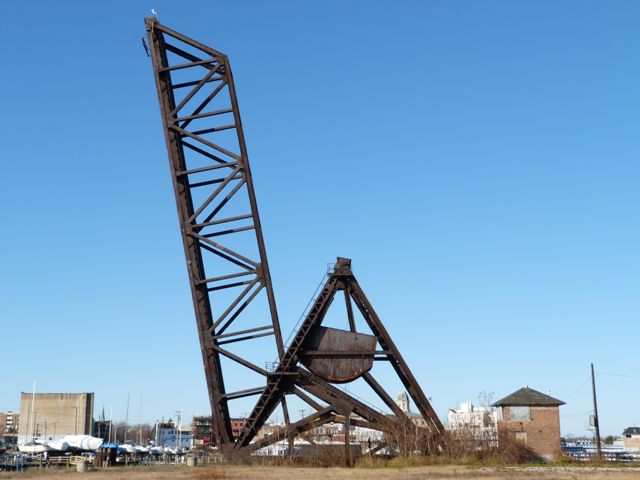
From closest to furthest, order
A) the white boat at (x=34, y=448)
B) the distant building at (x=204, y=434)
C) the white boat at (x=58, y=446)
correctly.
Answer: the distant building at (x=204, y=434) < the white boat at (x=34, y=448) < the white boat at (x=58, y=446)

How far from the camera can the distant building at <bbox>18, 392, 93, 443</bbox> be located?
12656 cm

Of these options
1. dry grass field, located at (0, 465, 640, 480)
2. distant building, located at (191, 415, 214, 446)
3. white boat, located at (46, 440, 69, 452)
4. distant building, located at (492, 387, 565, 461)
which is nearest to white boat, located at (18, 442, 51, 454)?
white boat, located at (46, 440, 69, 452)

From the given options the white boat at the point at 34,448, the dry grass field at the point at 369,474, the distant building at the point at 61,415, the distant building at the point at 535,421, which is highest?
the distant building at the point at 61,415

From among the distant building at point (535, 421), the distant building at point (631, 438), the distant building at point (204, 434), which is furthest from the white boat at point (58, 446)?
the distant building at point (631, 438)

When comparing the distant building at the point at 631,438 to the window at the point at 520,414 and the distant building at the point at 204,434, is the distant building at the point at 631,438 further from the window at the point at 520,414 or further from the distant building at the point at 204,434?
the window at the point at 520,414

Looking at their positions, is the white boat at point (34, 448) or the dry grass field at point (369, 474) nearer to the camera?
the dry grass field at point (369, 474)

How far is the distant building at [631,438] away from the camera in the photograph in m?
115

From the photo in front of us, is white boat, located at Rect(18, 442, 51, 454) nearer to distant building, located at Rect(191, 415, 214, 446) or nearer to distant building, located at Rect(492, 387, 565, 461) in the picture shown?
distant building, located at Rect(191, 415, 214, 446)

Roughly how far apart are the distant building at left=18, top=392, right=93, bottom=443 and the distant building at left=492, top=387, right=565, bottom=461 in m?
96.3

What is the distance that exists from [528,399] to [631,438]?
87061mm

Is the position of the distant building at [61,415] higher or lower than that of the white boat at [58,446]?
higher

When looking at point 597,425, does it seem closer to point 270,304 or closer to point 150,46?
point 270,304

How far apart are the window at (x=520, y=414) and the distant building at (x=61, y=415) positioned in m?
96.2

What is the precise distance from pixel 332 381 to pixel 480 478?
10346 mm
